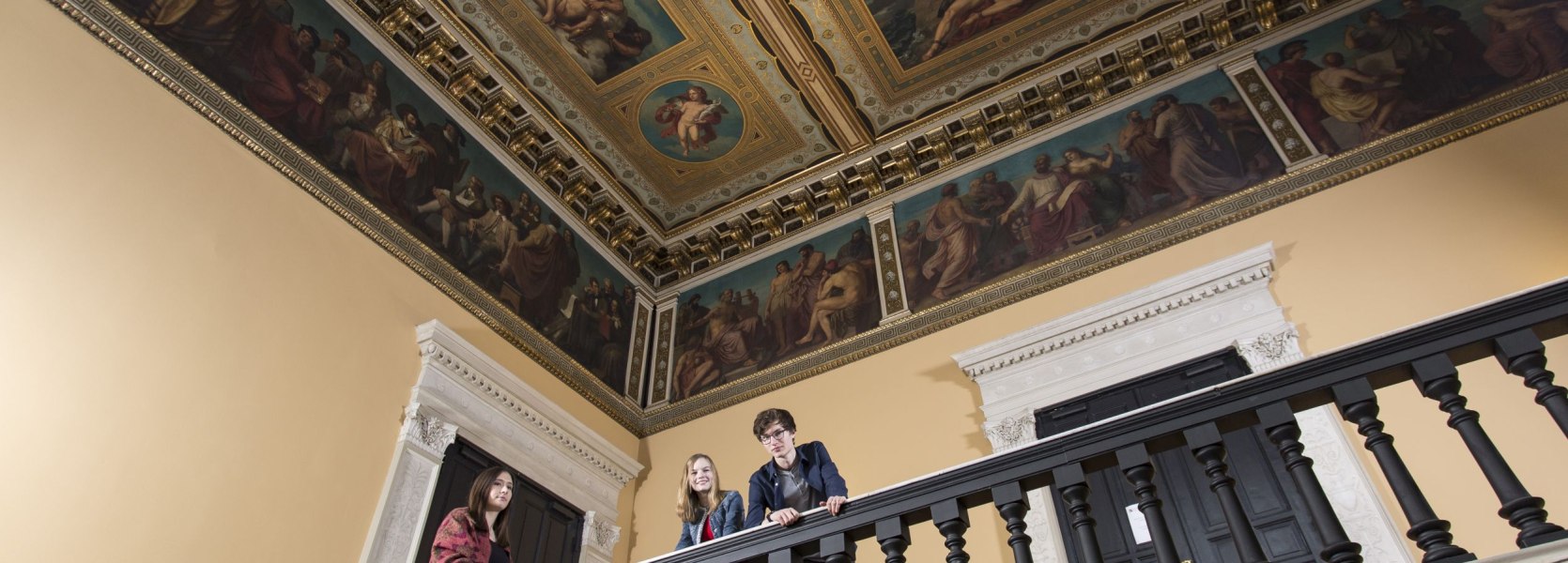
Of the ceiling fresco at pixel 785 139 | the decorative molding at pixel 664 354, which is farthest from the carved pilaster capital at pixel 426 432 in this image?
the decorative molding at pixel 664 354

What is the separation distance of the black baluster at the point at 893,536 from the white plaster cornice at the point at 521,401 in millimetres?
5381

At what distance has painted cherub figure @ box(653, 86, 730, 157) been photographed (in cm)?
1044

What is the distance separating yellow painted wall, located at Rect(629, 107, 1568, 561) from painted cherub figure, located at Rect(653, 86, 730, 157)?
9.79 feet

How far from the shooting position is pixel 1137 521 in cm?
706

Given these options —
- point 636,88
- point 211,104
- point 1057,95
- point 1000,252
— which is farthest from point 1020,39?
point 211,104

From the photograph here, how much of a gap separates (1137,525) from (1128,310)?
1779 mm

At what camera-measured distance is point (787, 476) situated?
184 inches

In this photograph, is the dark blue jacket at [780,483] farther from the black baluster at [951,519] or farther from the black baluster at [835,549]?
the black baluster at [951,519]

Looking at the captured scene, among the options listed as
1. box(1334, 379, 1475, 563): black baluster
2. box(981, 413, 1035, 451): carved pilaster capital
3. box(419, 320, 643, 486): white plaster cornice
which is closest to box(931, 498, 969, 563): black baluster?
box(1334, 379, 1475, 563): black baluster

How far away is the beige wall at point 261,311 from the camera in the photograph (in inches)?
224

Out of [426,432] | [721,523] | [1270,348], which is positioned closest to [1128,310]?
[1270,348]

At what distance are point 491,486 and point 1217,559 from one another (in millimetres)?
4201

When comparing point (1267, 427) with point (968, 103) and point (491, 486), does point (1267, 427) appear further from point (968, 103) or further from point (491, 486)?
point (968, 103)

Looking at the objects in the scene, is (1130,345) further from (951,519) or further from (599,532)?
(951,519)
